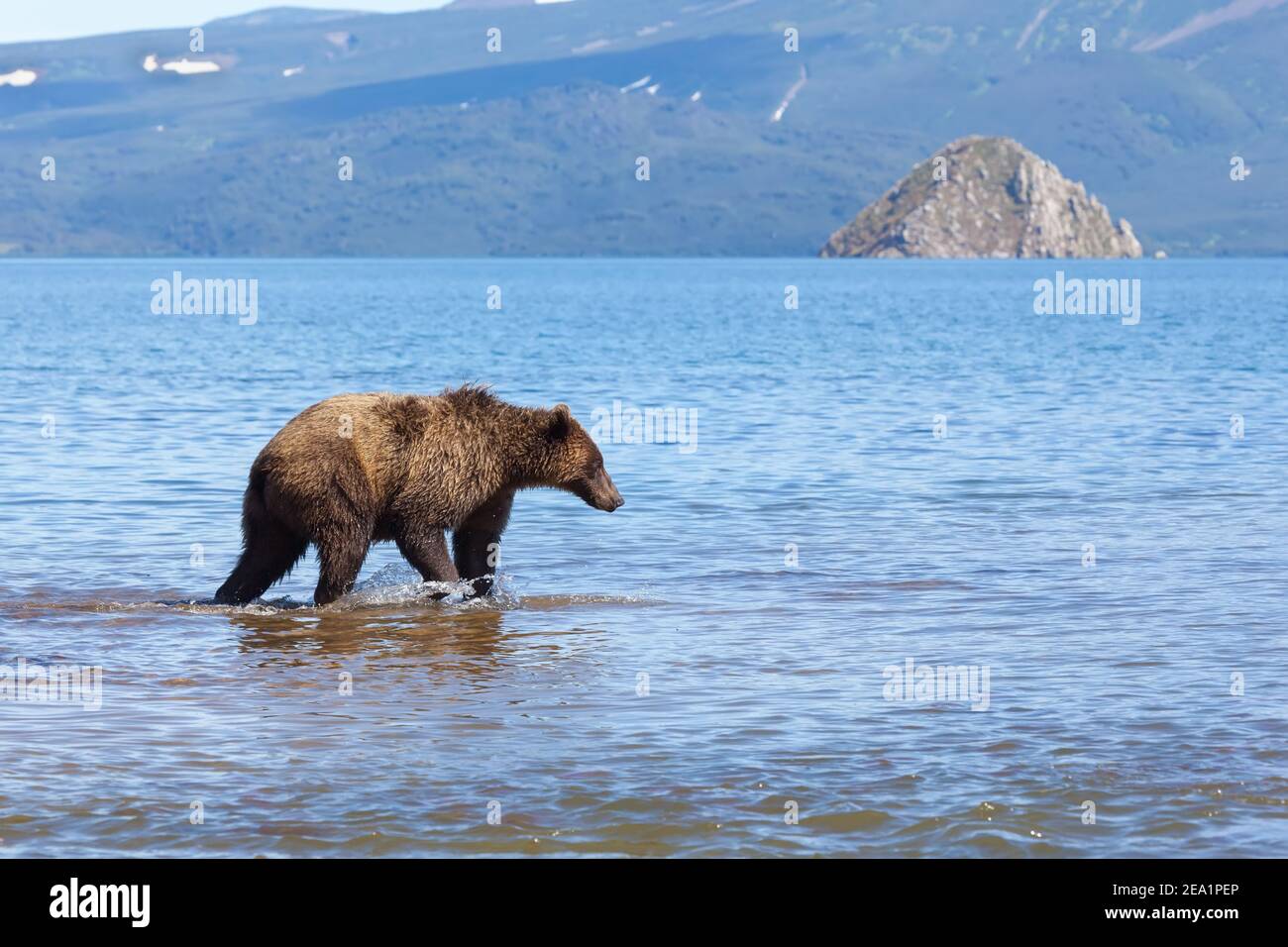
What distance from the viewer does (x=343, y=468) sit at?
14.5 meters

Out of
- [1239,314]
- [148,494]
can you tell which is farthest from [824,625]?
[1239,314]

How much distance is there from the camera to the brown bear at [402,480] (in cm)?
1448

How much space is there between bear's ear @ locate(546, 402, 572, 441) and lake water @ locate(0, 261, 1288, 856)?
154cm

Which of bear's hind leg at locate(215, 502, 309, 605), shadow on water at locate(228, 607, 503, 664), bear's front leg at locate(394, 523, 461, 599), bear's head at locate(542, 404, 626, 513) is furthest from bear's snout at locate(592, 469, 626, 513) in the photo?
bear's hind leg at locate(215, 502, 309, 605)

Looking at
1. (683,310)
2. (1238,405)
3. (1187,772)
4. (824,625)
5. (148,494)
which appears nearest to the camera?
(1187,772)

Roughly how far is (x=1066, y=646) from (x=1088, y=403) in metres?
27.9

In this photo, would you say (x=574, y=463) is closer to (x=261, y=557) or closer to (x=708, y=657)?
(x=261, y=557)

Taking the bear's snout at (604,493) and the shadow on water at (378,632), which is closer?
the shadow on water at (378,632)

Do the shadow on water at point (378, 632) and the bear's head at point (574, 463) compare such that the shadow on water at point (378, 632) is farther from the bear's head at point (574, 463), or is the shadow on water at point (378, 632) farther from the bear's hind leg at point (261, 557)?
the bear's head at point (574, 463)

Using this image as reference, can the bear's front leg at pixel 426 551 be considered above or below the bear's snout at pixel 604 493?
below

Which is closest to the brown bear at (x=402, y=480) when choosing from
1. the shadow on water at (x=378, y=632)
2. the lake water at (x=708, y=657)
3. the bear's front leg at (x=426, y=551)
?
the bear's front leg at (x=426, y=551)

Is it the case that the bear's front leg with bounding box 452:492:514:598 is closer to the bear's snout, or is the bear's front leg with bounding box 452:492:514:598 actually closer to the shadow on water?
the shadow on water

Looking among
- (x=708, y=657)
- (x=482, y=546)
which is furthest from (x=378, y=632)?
(x=708, y=657)

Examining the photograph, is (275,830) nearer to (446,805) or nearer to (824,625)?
(446,805)
